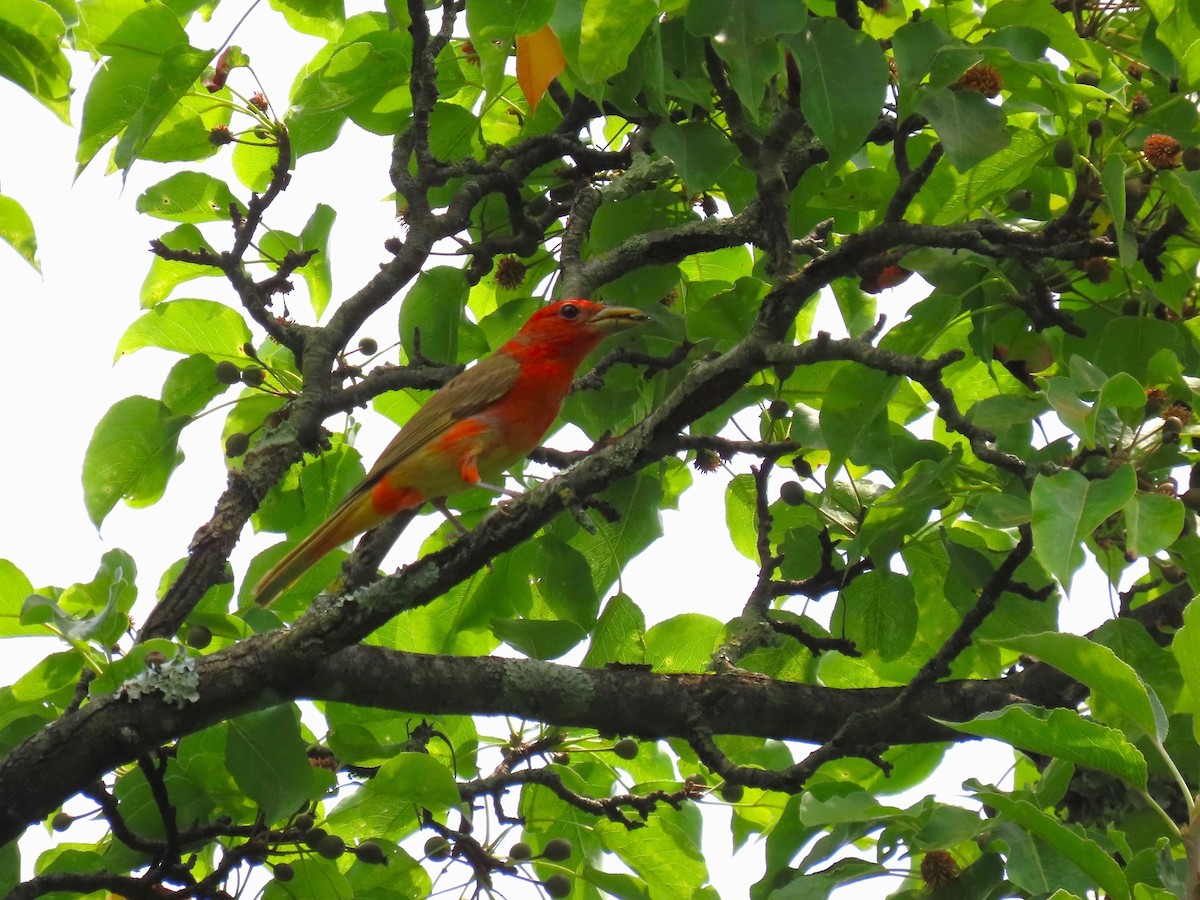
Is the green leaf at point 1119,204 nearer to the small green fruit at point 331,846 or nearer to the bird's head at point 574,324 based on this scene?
the bird's head at point 574,324

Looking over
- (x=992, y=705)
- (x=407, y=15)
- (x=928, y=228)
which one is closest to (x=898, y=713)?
(x=992, y=705)

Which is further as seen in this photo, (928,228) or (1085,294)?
(1085,294)

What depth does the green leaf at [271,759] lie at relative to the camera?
3520 millimetres

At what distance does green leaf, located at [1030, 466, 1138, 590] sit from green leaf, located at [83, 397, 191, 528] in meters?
3.05

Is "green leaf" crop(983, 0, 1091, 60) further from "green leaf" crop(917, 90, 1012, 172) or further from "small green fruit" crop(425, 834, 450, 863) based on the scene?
"small green fruit" crop(425, 834, 450, 863)

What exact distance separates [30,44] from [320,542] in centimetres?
214

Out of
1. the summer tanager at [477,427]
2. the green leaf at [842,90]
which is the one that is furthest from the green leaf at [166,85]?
the green leaf at [842,90]

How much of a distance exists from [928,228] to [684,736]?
1614mm

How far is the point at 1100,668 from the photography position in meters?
2.42

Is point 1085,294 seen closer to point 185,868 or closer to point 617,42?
point 617,42

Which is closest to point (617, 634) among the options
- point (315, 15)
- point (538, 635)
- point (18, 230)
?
point (538, 635)

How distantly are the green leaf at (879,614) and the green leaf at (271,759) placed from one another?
69.7 inches

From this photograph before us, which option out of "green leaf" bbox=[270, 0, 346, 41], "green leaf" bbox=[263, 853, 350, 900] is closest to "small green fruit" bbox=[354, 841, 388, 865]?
"green leaf" bbox=[263, 853, 350, 900]

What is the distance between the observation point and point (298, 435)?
4.40m
